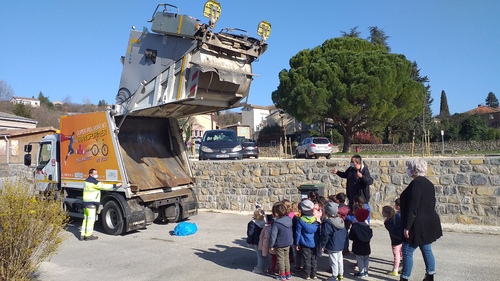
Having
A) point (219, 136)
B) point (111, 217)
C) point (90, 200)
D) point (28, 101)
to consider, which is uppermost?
point (28, 101)

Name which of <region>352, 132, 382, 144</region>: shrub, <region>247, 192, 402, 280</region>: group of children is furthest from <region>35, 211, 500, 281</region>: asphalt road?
<region>352, 132, 382, 144</region>: shrub

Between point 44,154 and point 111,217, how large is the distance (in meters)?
3.51

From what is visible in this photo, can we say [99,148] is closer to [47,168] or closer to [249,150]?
[47,168]

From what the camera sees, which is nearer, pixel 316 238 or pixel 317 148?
pixel 316 238

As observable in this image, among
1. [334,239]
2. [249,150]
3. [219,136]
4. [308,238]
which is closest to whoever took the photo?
[334,239]

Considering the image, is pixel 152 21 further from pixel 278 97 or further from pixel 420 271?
pixel 278 97

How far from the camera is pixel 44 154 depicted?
11.2 meters

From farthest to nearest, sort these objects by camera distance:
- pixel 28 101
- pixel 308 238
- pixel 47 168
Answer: pixel 28 101 < pixel 47 168 < pixel 308 238

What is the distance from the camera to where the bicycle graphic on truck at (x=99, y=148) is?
9.12 meters

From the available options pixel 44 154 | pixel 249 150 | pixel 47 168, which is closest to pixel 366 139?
pixel 249 150

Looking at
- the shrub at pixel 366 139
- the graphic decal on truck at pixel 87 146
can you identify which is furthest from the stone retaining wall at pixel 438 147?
the graphic decal on truck at pixel 87 146

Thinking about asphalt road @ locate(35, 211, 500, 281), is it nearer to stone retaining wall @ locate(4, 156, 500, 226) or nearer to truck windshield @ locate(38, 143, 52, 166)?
stone retaining wall @ locate(4, 156, 500, 226)

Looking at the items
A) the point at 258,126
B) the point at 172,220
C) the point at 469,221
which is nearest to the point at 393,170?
the point at 469,221

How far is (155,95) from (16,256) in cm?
475
